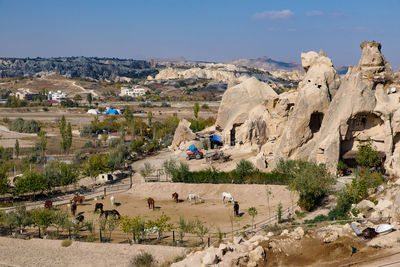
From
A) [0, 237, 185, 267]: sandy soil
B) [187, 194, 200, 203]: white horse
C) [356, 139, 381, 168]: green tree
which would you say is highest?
[356, 139, 381, 168]: green tree

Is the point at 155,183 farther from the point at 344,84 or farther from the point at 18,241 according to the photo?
the point at 344,84

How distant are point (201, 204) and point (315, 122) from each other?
40.3 ft

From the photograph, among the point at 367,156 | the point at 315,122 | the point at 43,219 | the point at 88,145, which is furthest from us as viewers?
the point at 88,145

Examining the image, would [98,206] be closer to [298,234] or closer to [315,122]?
[298,234]

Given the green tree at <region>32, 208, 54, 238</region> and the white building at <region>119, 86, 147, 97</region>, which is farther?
the white building at <region>119, 86, 147, 97</region>

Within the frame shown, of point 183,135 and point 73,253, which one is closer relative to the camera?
point 73,253

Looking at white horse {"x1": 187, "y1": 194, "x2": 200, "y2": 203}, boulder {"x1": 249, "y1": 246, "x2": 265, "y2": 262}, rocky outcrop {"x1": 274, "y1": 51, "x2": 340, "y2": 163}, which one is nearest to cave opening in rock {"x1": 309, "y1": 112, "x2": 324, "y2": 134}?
rocky outcrop {"x1": 274, "y1": 51, "x2": 340, "y2": 163}

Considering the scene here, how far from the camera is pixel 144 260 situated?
A: 19.7 metres

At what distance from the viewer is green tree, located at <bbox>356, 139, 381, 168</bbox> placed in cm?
3125

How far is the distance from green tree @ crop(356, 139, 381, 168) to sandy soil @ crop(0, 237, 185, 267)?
16344mm

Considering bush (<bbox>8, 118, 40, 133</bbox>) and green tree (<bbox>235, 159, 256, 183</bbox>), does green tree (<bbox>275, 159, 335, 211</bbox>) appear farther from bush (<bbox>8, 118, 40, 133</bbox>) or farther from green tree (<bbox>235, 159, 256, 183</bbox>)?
bush (<bbox>8, 118, 40, 133</bbox>)

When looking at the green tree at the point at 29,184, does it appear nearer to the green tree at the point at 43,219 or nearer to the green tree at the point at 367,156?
the green tree at the point at 43,219

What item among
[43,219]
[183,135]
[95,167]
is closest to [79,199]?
[95,167]

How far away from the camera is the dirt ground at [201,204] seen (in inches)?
1049
